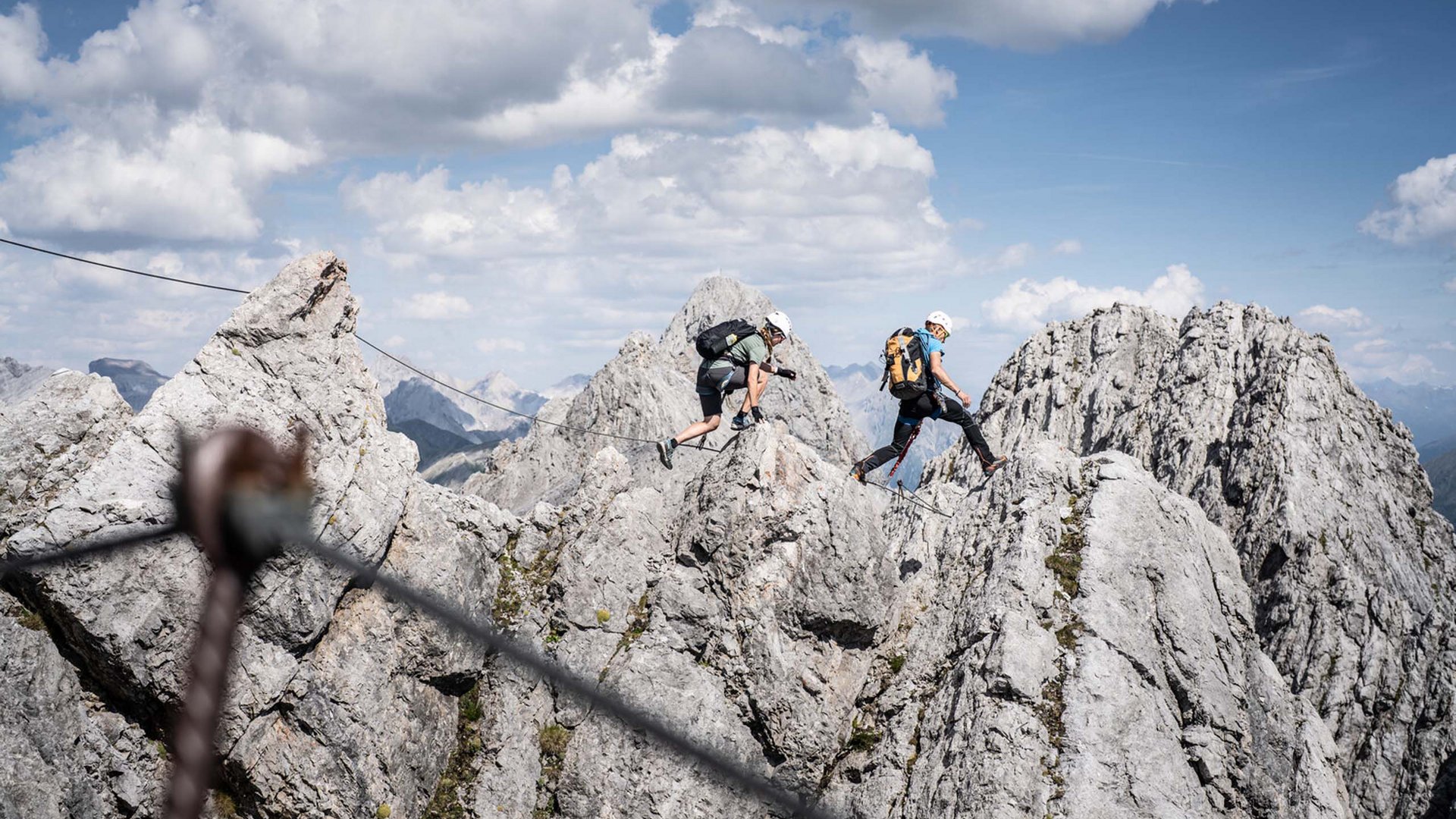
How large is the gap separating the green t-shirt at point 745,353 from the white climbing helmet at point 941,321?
459cm

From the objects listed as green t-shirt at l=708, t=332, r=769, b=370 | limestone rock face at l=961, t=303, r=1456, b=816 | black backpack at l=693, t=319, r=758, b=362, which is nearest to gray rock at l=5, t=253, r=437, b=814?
black backpack at l=693, t=319, r=758, b=362

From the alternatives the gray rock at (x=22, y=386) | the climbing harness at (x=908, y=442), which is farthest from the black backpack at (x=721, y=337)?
the gray rock at (x=22, y=386)

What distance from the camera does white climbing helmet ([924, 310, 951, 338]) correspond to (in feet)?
72.8

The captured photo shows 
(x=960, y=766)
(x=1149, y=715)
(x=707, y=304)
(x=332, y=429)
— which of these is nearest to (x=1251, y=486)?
(x=1149, y=715)

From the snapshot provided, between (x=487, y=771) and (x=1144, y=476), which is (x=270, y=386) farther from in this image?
(x=1144, y=476)

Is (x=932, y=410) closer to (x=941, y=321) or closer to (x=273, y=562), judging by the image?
(x=941, y=321)

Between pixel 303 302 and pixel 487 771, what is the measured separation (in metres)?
10.8

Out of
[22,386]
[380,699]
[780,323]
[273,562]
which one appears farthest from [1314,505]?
[22,386]

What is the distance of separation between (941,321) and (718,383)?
242 inches

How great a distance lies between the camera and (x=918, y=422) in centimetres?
2269

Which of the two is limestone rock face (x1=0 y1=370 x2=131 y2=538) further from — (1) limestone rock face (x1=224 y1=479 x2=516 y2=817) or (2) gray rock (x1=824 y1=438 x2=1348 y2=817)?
(2) gray rock (x1=824 y1=438 x2=1348 y2=817)

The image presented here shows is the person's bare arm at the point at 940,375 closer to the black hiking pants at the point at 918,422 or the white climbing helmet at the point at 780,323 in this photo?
the black hiking pants at the point at 918,422

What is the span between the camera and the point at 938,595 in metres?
20.5

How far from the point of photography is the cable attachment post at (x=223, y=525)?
10.0 ft
